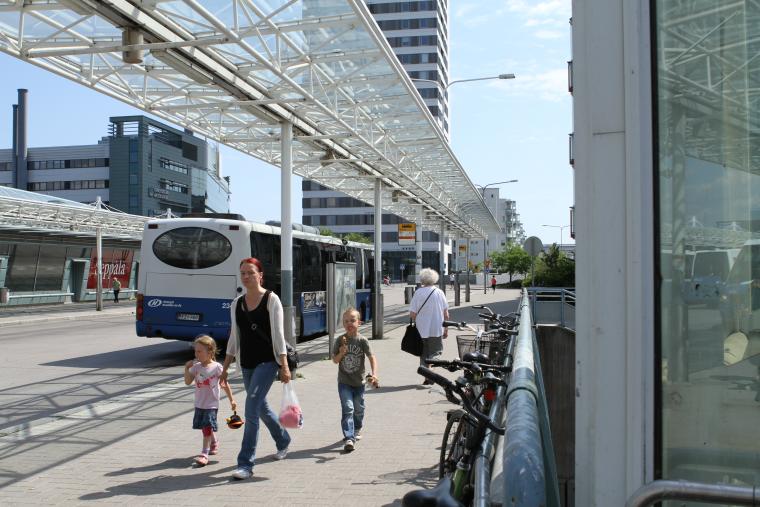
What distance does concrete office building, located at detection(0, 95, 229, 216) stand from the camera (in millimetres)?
82125

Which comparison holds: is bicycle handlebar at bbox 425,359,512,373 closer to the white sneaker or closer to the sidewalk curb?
the white sneaker

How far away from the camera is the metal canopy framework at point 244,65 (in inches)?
333

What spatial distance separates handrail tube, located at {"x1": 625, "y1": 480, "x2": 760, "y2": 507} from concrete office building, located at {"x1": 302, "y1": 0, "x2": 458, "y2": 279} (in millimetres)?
84845

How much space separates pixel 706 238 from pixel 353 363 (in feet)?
18.5

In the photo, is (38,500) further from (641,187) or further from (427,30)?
(427,30)

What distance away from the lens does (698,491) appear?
4.19ft

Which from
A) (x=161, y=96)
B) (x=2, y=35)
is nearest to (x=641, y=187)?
(x=2, y=35)

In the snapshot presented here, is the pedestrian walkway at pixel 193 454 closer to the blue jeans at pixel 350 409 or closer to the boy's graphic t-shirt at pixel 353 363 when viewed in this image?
the blue jeans at pixel 350 409

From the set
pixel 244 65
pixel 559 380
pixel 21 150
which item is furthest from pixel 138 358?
pixel 21 150

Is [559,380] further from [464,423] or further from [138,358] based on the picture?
[138,358]

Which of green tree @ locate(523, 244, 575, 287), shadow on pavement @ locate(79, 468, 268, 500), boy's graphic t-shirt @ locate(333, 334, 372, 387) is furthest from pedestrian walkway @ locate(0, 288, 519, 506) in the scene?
green tree @ locate(523, 244, 575, 287)

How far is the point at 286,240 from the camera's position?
1201 centimetres

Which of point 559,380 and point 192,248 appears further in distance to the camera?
point 192,248

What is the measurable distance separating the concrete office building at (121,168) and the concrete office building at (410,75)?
16373mm
